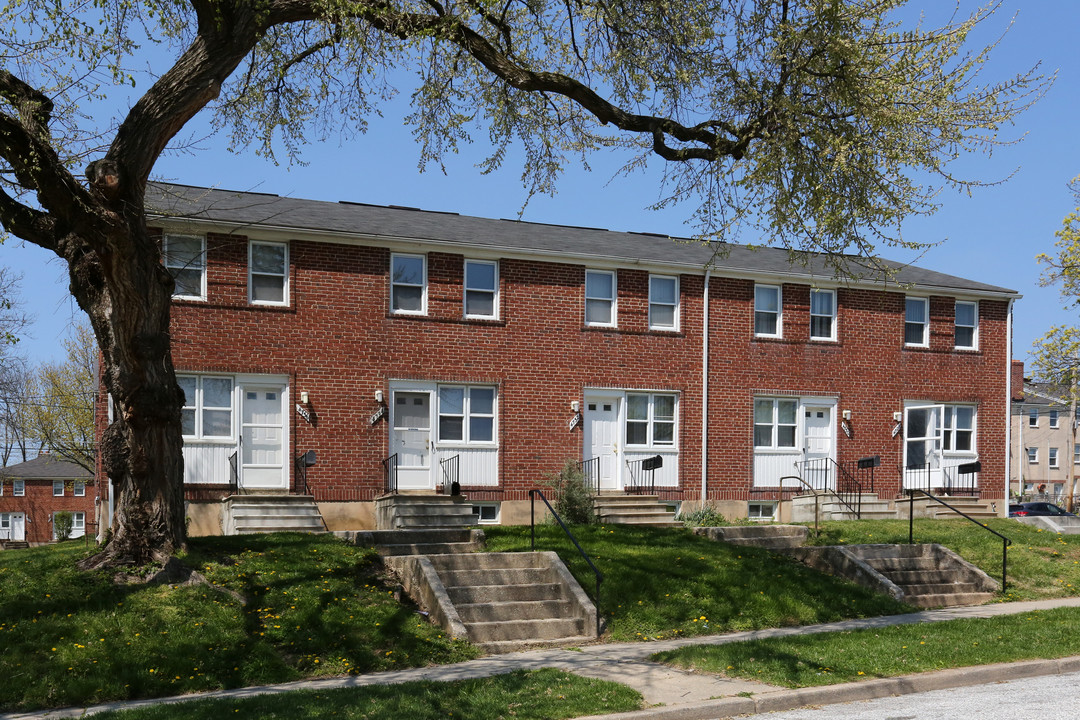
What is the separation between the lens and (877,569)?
646 inches

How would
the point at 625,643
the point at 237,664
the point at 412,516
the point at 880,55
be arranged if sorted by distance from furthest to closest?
the point at 412,516 < the point at 880,55 < the point at 625,643 < the point at 237,664

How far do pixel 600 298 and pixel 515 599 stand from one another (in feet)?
35.3

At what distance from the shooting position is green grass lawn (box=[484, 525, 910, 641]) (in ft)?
43.7

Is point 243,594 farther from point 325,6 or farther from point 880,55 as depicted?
point 880,55

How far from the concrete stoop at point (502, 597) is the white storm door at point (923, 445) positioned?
1382 cm

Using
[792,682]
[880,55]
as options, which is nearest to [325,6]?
[880,55]

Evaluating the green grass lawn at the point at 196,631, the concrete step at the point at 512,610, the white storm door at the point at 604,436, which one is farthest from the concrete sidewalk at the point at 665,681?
the white storm door at the point at 604,436

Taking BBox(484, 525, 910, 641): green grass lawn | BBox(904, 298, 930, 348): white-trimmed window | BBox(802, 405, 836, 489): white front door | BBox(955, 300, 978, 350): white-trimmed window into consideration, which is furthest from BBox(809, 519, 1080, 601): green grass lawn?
BBox(955, 300, 978, 350): white-trimmed window

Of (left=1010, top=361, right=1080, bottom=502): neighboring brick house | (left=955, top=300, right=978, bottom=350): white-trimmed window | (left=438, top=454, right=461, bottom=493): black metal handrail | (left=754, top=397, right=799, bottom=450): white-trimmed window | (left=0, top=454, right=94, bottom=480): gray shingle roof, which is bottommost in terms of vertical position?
(left=0, top=454, right=94, bottom=480): gray shingle roof

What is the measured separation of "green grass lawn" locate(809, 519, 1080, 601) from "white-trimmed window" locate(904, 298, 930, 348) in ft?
18.3

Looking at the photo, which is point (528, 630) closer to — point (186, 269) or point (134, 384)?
point (134, 384)

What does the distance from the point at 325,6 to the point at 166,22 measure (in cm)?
285

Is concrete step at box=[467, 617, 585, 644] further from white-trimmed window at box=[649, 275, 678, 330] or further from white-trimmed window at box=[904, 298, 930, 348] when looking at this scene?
white-trimmed window at box=[904, 298, 930, 348]

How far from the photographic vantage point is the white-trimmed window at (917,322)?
25641 millimetres
